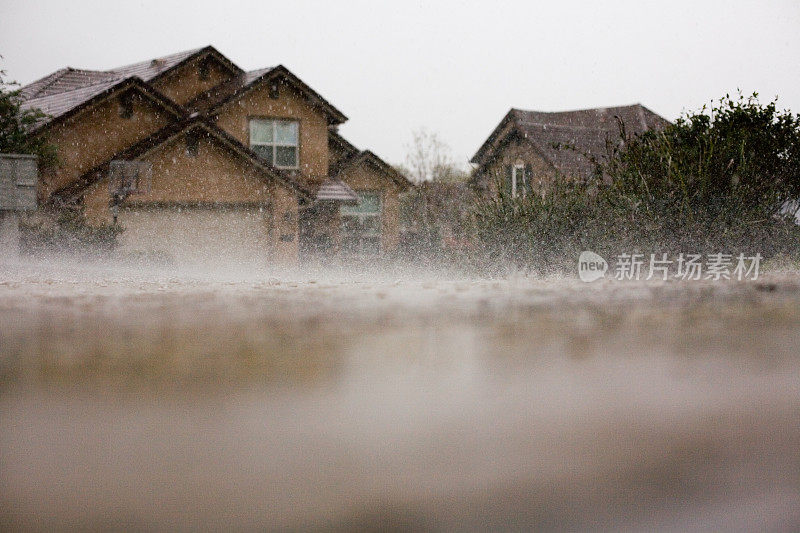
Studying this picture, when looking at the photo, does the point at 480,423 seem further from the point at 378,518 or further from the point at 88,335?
the point at 88,335

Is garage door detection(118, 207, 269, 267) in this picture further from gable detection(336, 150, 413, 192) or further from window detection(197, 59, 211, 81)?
window detection(197, 59, 211, 81)

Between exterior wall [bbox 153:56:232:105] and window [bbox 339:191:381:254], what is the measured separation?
5.62m

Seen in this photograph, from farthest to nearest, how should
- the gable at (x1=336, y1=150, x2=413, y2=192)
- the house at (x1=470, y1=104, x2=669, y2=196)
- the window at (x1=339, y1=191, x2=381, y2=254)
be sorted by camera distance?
the house at (x1=470, y1=104, x2=669, y2=196) → the gable at (x1=336, y1=150, x2=413, y2=192) → the window at (x1=339, y1=191, x2=381, y2=254)

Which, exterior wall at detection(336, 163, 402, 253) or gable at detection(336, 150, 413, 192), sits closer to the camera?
gable at detection(336, 150, 413, 192)

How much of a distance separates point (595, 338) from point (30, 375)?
576 centimetres

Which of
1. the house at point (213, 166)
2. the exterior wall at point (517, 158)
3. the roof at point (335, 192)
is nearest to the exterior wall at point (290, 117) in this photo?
the house at point (213, 166)

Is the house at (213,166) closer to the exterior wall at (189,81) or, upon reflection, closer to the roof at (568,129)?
the exterior wall at (189,81)

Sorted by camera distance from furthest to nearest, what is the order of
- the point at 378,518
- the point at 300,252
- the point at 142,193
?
the point at 300,252, the point at 142,193, the point at 378,518

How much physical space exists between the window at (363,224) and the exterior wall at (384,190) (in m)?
0.16

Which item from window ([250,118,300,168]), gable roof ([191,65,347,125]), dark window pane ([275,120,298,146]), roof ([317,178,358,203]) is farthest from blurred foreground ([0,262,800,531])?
dark window pane ([275,120,298,146])

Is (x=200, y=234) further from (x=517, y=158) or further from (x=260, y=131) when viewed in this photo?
(x=517, y=158)

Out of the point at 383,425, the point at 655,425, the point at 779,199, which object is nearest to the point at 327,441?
the point at 383,425

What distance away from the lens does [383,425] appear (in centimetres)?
634

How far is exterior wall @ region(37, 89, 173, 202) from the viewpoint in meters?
25.6
